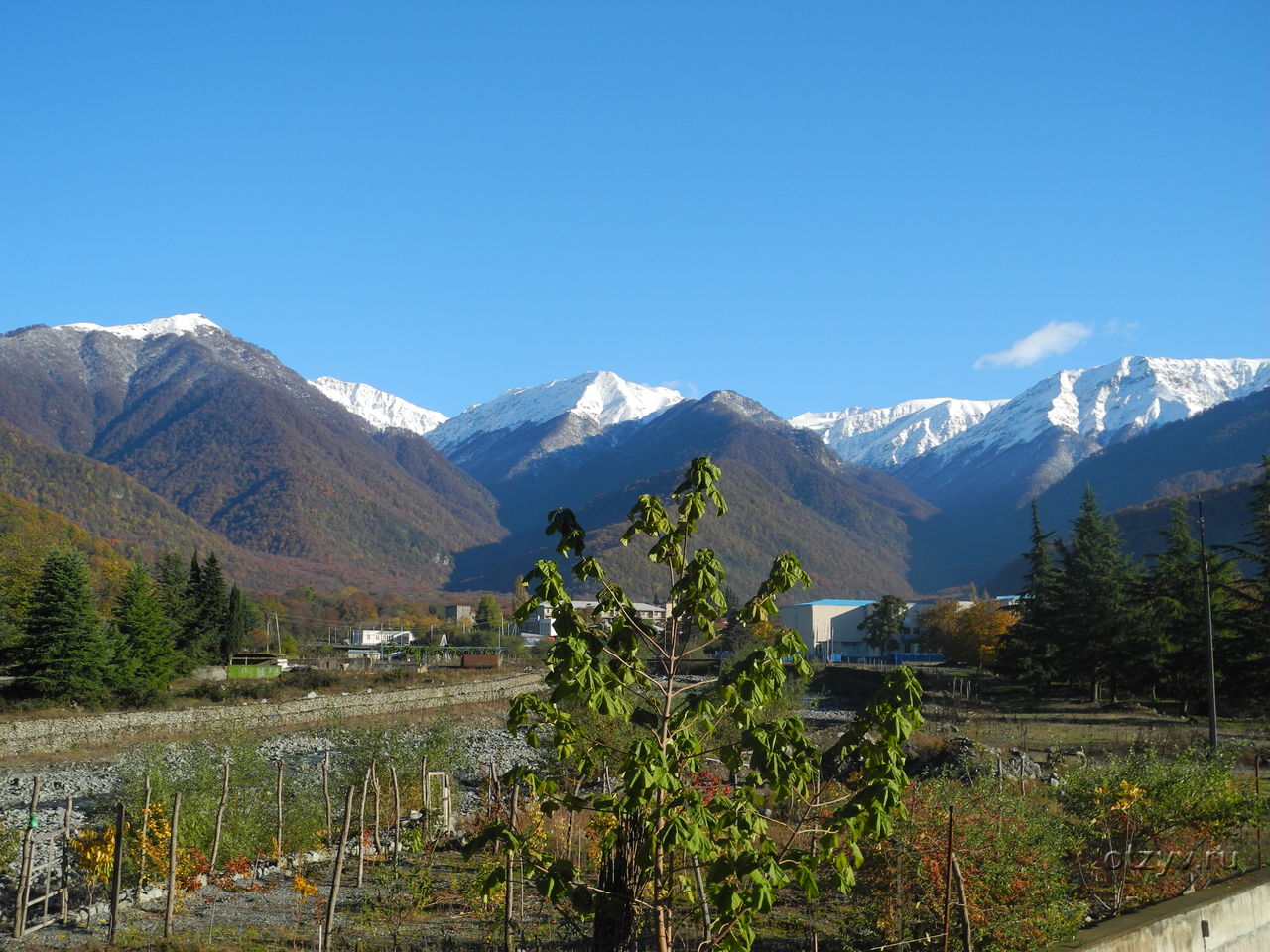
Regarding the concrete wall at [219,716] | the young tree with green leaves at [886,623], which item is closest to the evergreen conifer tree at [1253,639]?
the concrete wall at [219,716]

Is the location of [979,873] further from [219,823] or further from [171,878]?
[219,823]

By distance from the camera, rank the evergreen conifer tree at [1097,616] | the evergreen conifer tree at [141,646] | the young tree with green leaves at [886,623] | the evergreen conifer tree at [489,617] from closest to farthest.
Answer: the evergreen conifer tree at [1097,616] → the evergreen conifer tree at [141,646] → the young tree with green leaves at [886,623] → the evergreen conifer tree at [489,617]

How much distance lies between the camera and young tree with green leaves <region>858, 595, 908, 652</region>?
350 feet

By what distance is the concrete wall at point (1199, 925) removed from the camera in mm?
7949

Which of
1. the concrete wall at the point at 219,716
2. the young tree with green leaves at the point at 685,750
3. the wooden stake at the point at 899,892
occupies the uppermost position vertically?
the young tree with green leaves at the point at 685,750

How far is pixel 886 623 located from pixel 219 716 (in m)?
70.8

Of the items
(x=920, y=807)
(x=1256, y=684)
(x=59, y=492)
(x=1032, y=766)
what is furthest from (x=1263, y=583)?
(x=59, y=492)

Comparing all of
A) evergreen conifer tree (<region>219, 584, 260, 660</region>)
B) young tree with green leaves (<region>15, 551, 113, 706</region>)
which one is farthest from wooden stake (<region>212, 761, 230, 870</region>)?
evergreen conifer tree (<region>219, 584, 260, 660</region>)

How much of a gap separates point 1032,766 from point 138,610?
45433mm

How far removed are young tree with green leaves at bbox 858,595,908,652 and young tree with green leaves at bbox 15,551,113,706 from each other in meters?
73.6

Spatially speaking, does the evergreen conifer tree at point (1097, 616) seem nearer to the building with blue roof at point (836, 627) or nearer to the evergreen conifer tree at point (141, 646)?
the evergreen conifer tree at point (141, 646)

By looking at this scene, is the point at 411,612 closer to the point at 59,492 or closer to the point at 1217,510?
the point at 59,492

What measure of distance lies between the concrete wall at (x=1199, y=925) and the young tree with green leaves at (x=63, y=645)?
50174mm

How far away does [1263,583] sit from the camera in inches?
1602
